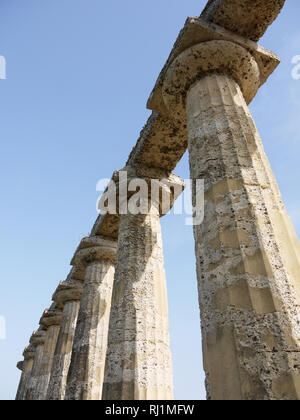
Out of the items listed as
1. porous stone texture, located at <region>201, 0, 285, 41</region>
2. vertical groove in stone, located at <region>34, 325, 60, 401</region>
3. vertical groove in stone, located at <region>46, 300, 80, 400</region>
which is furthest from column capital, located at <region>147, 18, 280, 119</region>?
vertical groove in stone, located at <region>34, 325, 60, 401</region>

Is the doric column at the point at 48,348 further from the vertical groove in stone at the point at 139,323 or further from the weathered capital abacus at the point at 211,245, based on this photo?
the vertical groove in stone at the point at 139,323

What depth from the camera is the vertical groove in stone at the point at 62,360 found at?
1517 cm

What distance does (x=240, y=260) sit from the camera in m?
4.14

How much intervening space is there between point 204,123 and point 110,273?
9.54 metres

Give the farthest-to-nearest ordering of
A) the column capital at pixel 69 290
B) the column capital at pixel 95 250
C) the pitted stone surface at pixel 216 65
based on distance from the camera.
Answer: the column capital at pixel 69 290 → the column capital at pixel 95 250 → the pitted stone surface at pixel 216 65

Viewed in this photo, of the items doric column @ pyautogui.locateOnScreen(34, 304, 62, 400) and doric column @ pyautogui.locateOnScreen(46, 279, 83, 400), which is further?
doric column @ pyautogui.locateOnScreen(34, 304, 62, 400)

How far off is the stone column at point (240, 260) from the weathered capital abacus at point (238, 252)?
0.03ft

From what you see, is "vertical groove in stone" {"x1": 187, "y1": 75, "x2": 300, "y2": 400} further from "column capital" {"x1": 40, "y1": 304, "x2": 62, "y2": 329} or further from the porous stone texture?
"column capital" {"x1": 40, "y1": 304, "x2": 62, "y2": 329}

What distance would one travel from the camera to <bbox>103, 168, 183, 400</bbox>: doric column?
7.11m

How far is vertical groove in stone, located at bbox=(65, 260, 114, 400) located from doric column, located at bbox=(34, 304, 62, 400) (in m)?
8.03

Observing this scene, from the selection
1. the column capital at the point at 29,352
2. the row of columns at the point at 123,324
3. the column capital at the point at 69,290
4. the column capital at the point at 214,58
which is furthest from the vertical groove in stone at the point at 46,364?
the column capital at the point at 214,58

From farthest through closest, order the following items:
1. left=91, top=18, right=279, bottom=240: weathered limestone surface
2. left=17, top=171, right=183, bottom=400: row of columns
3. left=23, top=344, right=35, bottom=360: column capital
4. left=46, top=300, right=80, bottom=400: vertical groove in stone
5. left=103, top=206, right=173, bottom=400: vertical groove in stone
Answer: left=23, top=344, right=35, bottom=360: column capital
left=46, top=300, right=80, bottom=400: vertical groove in stone
left=17, top=171, right=183, bottom=400: row of columns
left=103, top=206, right=173, bottom=400: vertical groove in stone
left=91, top=18, right=279, bottom=240: weathered limestone surface

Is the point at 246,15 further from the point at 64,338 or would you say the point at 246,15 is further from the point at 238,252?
the point at 64,338
